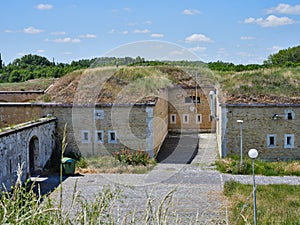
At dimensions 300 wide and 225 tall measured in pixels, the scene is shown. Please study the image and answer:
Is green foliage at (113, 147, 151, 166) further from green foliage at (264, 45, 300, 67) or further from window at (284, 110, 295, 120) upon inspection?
green foliage at (264, 45, 300, 67)

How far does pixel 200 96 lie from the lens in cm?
2370

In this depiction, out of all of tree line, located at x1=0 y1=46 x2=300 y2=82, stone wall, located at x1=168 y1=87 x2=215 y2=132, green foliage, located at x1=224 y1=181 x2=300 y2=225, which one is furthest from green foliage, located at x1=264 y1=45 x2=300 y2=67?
green foliage, located at x1=224 y1=181 x2=300 y2=225

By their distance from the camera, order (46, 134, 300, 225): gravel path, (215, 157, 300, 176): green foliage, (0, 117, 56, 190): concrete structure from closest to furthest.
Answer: (46, 134, 300, 225): gravel path
(0, 117, 56, 190): concrete structure
(215, 157, 300, 176): green foliage

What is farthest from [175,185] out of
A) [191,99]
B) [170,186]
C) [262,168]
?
[191,99]

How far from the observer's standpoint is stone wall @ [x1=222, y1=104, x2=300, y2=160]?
15.6 metres

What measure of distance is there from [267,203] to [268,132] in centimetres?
642

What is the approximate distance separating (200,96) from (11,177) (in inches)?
581

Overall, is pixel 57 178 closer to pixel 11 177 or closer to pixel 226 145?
pixel 11 177

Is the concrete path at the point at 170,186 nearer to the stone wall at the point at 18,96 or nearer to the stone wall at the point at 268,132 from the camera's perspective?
the stone wall at the point at 268,132

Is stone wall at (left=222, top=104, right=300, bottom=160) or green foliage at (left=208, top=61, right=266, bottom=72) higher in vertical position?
green foliage at (left=208, top=61, right=266, bottom=72)

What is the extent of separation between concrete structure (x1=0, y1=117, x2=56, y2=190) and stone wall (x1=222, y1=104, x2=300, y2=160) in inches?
291

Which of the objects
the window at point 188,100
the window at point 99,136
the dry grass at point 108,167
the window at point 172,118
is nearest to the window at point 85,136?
the window at point 99,136

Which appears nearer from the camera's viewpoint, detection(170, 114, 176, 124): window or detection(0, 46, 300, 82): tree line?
detection(170, 114, 176, 124): window

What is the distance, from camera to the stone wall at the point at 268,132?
15.6 metres
